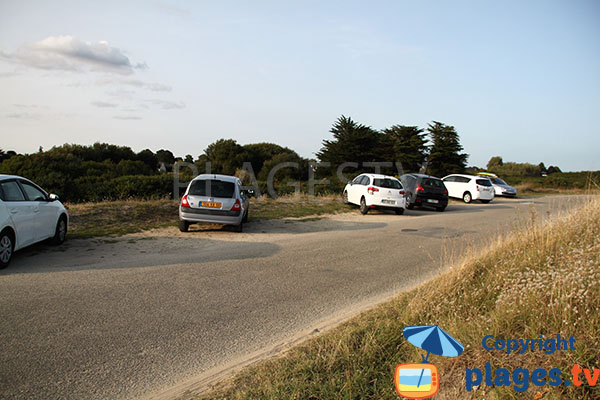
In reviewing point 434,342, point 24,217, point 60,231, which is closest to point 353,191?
point 60,231

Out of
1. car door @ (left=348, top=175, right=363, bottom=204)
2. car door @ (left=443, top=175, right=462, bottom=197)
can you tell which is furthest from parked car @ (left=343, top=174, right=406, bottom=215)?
car door @ (left=443, top=175, right=462, bottom=197)

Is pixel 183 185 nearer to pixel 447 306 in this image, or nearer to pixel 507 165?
pixel 447 306

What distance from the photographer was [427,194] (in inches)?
842

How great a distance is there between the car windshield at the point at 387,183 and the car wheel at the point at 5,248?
1369 centimetres

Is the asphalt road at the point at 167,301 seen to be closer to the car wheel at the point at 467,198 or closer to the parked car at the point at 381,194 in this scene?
the parked car at the point at 381,194

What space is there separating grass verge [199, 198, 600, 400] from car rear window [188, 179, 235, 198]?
7657 millimetres

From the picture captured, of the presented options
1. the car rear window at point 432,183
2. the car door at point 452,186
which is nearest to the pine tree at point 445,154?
the car door at point 452,186

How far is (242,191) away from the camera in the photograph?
1354 centimetres

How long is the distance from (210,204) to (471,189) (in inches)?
Result: 802

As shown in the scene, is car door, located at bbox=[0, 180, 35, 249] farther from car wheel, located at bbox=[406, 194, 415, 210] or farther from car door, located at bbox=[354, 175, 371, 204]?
car wheel, located at bbox=[406, 194, 415, 210]

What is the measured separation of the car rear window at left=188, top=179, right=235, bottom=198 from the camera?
40.8ft

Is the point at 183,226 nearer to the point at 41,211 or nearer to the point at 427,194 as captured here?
the point at 41,211

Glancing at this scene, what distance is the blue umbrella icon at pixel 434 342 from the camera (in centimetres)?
252

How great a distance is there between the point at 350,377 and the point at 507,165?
274ft
